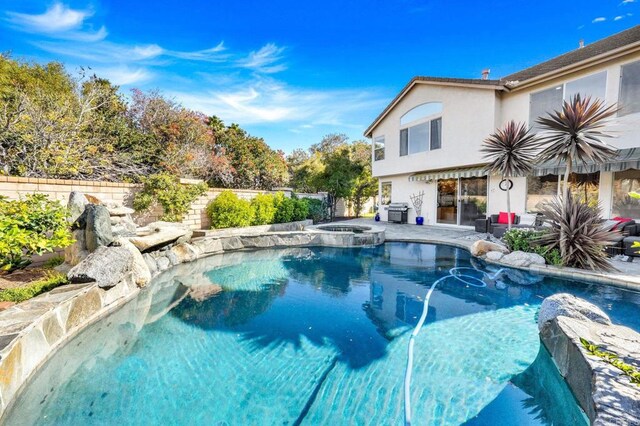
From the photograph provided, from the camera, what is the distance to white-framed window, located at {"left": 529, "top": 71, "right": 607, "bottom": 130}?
12.6 m

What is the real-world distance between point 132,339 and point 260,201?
11669 mm

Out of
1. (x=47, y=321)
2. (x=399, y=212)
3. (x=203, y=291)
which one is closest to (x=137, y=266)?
(x=203, y=291)

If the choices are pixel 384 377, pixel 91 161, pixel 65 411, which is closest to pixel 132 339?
pixel 65 411

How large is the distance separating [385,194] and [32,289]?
2313 centimetres

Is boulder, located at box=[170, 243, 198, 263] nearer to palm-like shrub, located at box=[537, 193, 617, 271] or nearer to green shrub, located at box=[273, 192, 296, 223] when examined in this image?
green shrub, located at box=[273, 192, 296, 223]

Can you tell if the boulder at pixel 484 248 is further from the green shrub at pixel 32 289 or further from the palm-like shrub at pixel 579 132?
the green shrub at pixel 32 289

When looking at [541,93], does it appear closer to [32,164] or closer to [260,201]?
[260,201]

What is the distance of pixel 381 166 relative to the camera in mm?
23609

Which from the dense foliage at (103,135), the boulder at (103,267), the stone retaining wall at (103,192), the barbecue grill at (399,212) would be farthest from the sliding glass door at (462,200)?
the boulder at (103,267)

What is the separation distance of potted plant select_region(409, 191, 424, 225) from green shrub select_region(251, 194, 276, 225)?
11.0 m

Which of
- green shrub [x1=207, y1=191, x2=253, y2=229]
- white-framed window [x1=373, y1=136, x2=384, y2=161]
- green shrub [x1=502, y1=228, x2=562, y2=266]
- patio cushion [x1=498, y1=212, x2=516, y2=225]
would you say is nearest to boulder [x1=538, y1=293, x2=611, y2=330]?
green shrub [x1=502, y1=228, x2=562, y2=266]

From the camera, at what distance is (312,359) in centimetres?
496

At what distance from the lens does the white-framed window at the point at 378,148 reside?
23.7 m

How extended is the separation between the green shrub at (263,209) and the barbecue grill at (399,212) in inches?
389
